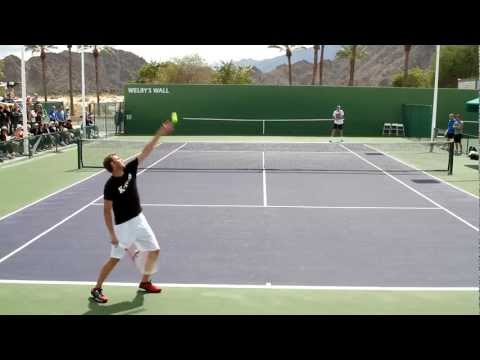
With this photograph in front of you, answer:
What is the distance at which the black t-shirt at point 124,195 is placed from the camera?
272 inches

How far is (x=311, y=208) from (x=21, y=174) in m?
9.76

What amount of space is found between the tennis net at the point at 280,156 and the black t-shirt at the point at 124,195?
12.7 meters

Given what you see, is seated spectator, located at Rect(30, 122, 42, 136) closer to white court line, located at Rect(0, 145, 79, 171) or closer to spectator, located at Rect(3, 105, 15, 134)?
white court line, located at Rect(0, 145, 79, 171)

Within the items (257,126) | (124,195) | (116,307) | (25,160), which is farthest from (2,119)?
(116,307)

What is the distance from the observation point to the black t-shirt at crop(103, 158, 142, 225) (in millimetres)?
6902

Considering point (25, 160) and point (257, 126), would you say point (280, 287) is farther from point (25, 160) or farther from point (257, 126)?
point (257, 126)

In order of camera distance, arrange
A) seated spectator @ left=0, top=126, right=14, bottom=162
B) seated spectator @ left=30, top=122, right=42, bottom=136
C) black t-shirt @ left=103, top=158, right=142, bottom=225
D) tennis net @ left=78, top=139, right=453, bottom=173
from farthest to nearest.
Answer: seated spectator @ left=30, top=122, right=42, bottom=136, seated spectator @ left=0, top=126, right=14, bottom=162, tennis net @ left=78, top=139, right=453, bottom=173, black t-shirt @ left=103, top=158, right=142, bottom=225

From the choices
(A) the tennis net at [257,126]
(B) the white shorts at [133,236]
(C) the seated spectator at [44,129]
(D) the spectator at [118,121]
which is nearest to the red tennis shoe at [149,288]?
(B) the white shorts at [133,236]

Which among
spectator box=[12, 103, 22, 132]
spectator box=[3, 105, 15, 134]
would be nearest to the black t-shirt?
spectator box=[3, 105, 15, 134]

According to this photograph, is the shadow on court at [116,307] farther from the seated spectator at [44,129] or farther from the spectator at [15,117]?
the spectator at [15,117]

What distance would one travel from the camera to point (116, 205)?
274 inches

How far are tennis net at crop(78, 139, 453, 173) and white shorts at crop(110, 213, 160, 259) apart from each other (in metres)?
12.6
